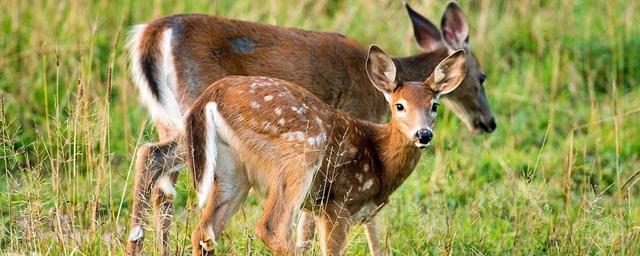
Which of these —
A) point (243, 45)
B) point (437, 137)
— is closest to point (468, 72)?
point (437, 137)

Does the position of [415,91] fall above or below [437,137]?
above

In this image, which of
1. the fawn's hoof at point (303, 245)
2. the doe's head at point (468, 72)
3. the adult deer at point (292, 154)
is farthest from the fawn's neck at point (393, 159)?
the doe's head at point (468, 72)

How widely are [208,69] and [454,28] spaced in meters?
2.22

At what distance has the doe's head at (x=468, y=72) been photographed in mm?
8375

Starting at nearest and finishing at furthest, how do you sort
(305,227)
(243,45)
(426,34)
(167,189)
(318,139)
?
(167,189) → (318,139) → (305,227) → (243,45) → (426,34)

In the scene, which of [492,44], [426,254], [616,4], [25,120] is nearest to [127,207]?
[25,120]

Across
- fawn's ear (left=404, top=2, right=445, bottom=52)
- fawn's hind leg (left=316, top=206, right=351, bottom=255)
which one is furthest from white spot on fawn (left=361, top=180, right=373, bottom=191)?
fawn's ear (left=404, top=2, right=445, bottom=52)

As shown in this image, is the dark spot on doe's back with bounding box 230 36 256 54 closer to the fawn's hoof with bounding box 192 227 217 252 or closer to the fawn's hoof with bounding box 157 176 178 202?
the fawn's hoof with bounding box 157 176 178 202

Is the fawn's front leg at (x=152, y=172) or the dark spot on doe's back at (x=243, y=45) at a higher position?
the dark spot on doe's back at (x=243, y=45)

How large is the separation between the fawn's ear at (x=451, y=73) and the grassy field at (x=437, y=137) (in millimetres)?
518

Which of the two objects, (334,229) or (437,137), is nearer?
(334,229)

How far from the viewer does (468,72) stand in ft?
27.4

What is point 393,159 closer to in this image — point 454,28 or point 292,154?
point 292,154

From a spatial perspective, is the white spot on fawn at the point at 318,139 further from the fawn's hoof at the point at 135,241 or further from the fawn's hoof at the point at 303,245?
the fawn's hoof at the point at 135,241
